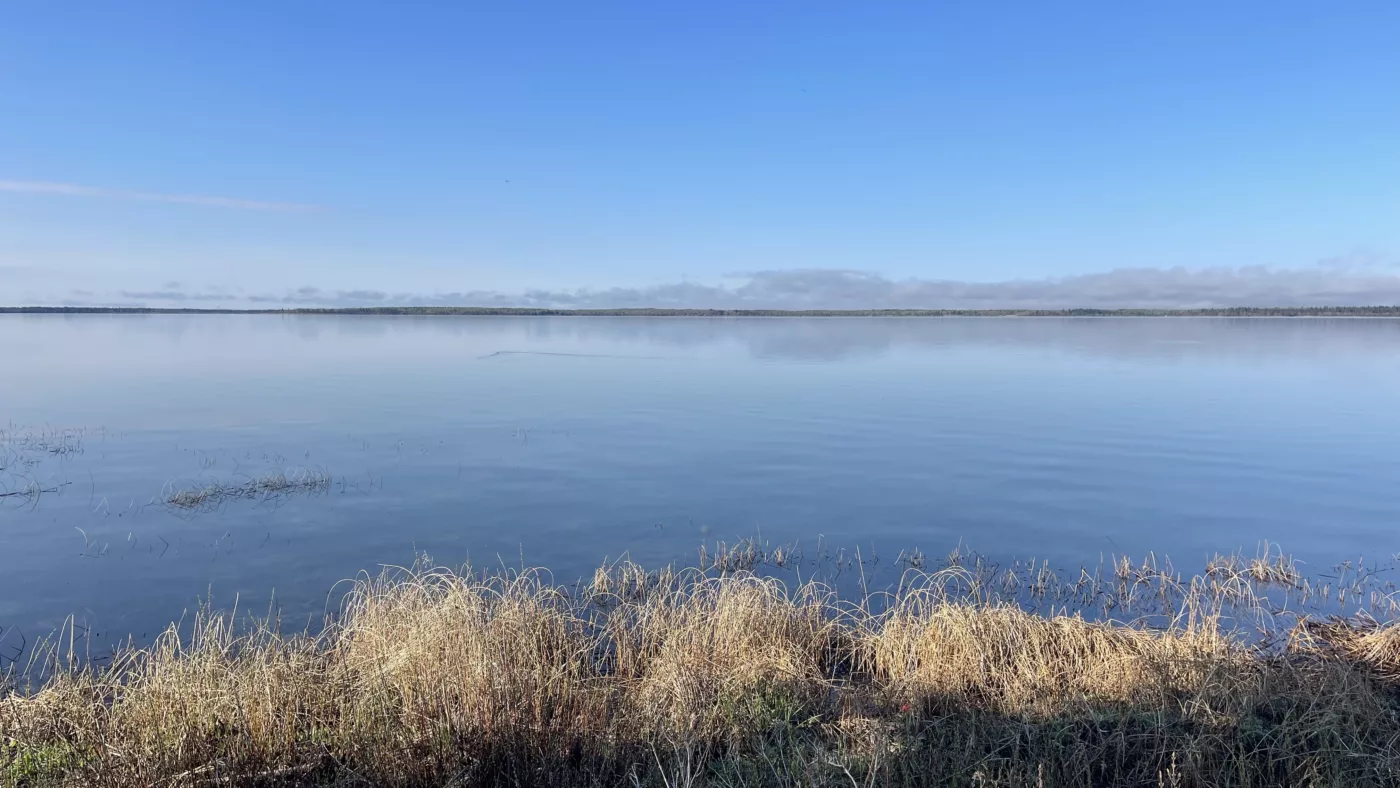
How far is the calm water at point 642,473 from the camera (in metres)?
12.0

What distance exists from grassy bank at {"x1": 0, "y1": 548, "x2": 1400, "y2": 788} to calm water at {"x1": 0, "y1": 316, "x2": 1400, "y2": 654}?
3198 millimetres

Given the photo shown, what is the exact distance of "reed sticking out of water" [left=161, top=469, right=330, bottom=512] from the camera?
1446cm

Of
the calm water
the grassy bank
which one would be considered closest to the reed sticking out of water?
the calm water

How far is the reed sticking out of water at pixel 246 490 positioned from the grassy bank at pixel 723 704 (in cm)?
624

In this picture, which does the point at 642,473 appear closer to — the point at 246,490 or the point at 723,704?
the point at 246,490

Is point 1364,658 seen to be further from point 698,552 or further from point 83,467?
point 83,467

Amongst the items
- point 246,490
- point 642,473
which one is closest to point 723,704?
point 642,473

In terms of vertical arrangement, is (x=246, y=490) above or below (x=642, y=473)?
above

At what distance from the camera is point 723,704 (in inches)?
257

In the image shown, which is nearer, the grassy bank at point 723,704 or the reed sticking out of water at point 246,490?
the grassy bank at point 723,704

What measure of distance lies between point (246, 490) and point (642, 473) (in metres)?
7.78

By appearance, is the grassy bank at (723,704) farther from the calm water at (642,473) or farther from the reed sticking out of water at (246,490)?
the reed sticking out of water at (246,490)

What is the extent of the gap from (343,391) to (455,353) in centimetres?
2488

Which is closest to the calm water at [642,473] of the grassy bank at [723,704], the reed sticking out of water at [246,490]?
the reed sticking out of water at [246,490]
